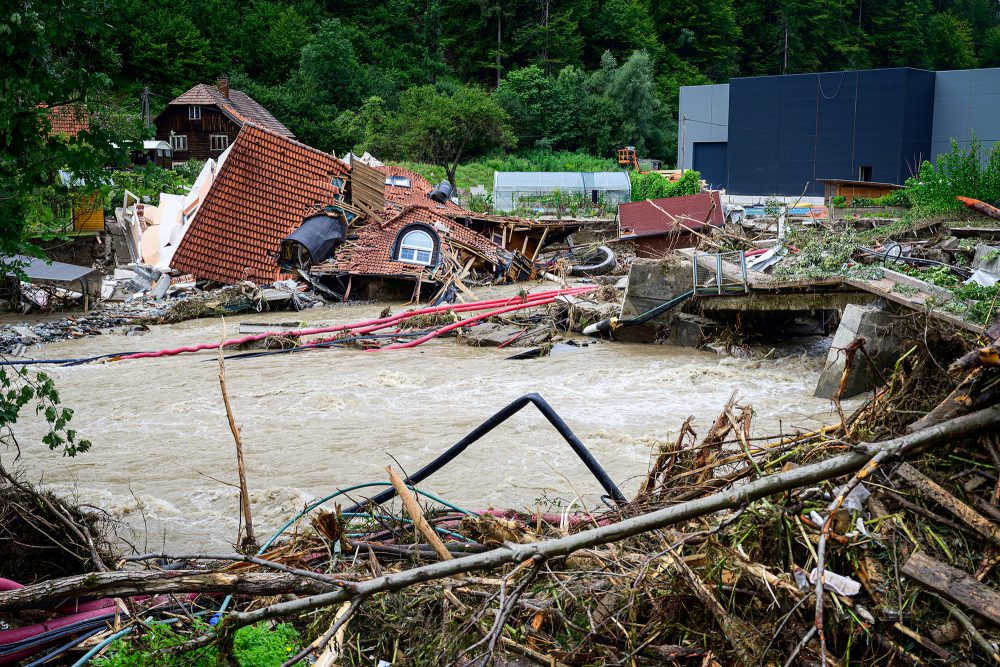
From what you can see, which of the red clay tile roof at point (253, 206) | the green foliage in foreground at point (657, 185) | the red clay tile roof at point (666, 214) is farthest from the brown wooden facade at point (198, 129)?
the red clay tile roof at point (666, 214)

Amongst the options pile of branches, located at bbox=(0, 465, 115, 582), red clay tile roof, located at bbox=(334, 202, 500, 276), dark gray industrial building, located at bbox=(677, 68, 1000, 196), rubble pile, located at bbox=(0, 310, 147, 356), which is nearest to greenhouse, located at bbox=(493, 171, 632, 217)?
red clay tile roof, located at bbox=(334, 202, 500, 276)

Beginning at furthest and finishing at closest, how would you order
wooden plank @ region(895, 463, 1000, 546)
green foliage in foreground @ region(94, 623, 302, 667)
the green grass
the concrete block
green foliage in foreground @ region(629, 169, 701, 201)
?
the green grass
green foliage in foreground @ region(629, 169, 701, 201)
the concrete block
green foliage in foreground @ region(94, 623, 302, 667)
wooden plank @ region(895, 463, 1000, 546)

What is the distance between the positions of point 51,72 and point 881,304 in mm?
10359

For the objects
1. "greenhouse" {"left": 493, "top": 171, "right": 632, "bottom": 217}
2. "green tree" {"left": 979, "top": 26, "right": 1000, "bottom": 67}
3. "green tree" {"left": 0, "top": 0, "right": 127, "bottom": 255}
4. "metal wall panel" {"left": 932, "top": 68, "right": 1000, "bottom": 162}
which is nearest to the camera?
A: "green tree" {"left": 0, "top": 0, "right": 127, "bottom": 255}

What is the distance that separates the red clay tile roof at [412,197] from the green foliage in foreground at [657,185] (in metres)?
10.3

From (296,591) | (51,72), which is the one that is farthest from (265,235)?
(296,591)

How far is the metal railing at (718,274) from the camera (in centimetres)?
1466

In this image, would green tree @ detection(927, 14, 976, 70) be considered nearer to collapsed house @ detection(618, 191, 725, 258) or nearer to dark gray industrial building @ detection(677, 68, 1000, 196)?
dark gray industrial building @ detection(677, 68, 1000, 196)

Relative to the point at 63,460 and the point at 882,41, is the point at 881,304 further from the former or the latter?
the point at 882,41

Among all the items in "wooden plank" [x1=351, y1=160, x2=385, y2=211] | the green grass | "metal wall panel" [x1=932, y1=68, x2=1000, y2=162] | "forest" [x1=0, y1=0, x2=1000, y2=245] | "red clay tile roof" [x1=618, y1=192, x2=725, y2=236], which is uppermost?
"forest" [x1=0, y1=0, x2=1000, y2=245]

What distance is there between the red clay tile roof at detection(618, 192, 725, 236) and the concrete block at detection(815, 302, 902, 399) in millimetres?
10918

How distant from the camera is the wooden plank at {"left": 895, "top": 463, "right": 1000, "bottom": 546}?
10.3ft

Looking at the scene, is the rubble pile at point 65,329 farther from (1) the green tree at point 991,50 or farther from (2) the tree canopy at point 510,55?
(1) the green tree at point 991,50

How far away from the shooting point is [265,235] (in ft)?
86.2
